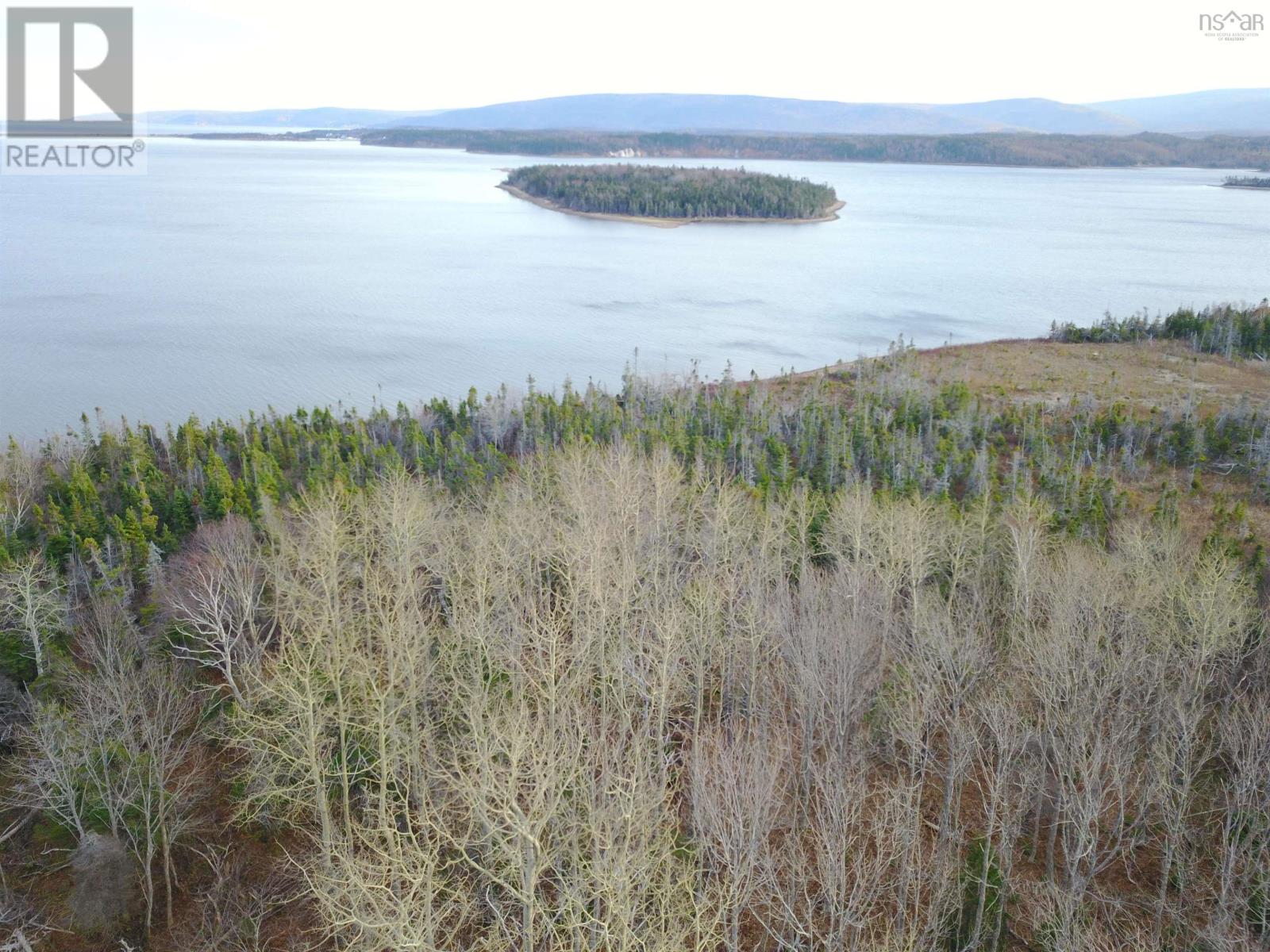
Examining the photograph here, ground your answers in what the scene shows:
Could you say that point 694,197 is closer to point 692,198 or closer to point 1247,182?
point 692,198

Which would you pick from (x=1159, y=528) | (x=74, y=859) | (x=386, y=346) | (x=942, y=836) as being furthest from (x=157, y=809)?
(x=386, y=346)

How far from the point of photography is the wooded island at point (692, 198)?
105 metres

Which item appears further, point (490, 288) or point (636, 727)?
point (490, 288)

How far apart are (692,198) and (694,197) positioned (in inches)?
11.4

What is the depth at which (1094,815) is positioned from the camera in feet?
36.0

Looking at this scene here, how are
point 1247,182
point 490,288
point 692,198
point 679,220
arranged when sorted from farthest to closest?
point 1247,182, point 692,198, point 679,220, point 490,288

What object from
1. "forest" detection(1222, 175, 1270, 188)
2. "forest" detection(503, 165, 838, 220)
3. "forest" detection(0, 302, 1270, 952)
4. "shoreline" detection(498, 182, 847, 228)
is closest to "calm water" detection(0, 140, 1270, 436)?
"shoreline" detection(498, 182, 847, 228)

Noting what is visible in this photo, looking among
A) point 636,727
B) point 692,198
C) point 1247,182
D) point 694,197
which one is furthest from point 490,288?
point 1247,182

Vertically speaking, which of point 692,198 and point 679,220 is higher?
point 692,198

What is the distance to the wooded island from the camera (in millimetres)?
105438

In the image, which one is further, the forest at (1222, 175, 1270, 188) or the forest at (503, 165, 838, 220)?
the forest at (1222, 175, 1270, 188)

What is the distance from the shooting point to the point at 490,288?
65.9 meters

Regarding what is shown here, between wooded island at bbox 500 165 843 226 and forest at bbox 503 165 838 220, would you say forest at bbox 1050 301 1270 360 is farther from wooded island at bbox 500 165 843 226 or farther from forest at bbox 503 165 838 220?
forest at bbox 503 165 838 220

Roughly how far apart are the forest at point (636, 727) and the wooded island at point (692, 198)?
87065mm
